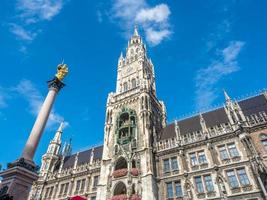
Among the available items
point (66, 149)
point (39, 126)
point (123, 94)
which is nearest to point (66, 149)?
point (66, 149)

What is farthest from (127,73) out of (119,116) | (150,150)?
(150,150)

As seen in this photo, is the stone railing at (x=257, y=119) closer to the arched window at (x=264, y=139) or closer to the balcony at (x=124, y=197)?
the arched window at (x=264, y=139)

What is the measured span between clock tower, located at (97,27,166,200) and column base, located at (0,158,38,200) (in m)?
14.8

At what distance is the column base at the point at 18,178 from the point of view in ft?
51.0

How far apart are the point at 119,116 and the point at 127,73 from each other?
42.2 feet

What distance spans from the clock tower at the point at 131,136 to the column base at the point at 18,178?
48.6 ft

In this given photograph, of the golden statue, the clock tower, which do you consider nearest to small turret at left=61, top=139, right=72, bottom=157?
the clock tower

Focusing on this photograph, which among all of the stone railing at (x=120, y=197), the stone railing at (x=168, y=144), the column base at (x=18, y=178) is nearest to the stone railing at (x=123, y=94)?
the stone railing at (x=168, y=144)

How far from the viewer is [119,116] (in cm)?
3912

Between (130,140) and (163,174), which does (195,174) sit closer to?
(163,174)

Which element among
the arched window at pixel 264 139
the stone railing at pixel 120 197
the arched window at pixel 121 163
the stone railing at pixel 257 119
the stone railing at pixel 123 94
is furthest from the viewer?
the stone railing at pixel 123 94

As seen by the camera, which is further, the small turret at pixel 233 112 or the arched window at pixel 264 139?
the small turret at pixel 233 112

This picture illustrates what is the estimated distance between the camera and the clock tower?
29.5 meters

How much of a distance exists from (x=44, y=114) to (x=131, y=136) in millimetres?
17188
